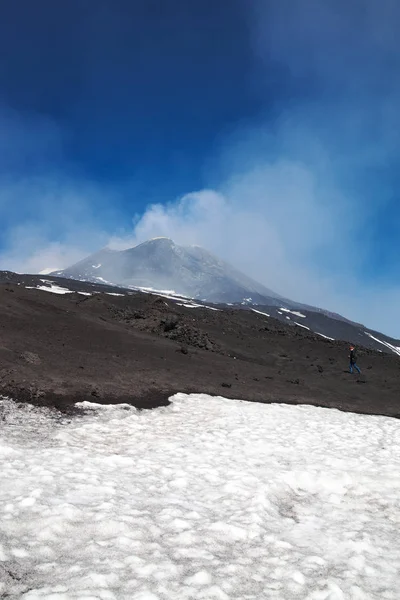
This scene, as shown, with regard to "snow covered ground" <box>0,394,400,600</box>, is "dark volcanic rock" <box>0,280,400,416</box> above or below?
above

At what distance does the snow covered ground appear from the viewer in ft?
16.3

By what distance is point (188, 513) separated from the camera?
693 centimetres

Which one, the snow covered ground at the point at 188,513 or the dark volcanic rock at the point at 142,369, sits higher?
the dark volcanic rock at the point at 142,369

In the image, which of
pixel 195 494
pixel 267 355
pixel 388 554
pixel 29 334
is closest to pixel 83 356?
pixel 29 334

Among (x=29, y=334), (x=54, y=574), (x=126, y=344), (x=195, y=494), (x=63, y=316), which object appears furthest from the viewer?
(x=63, y=316)

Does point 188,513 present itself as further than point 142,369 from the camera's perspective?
No

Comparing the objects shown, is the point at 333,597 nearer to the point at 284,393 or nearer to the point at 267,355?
the point at 284,393

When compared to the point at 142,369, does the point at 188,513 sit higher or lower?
lower

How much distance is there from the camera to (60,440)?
34.2ft

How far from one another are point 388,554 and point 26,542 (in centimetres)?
534

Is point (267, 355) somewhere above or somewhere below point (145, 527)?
above

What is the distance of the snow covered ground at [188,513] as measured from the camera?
497 cm

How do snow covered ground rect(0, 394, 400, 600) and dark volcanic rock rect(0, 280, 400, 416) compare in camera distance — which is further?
dark volcanic rock rect(0, 280, 400, 416)

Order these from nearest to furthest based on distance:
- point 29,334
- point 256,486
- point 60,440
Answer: point 256,486 < point 60,440 < point 29,334
